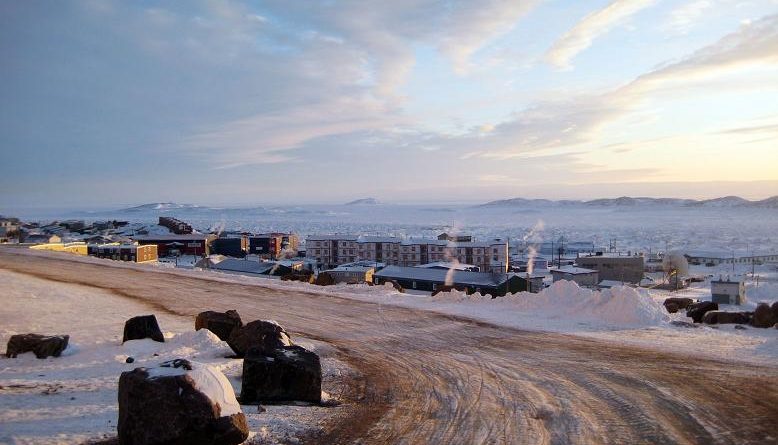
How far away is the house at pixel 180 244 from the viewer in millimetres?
75875

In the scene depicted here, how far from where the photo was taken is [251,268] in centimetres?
5050

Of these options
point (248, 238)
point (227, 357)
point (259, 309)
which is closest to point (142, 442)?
point (227, 357)

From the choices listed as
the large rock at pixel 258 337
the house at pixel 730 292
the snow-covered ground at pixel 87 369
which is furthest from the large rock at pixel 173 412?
the house at pixel 730 292

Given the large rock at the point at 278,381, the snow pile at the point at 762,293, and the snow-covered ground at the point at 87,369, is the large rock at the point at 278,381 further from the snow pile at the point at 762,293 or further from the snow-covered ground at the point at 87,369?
the snow pile at the point at 762,293

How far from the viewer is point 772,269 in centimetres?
7281

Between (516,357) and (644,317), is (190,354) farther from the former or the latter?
(644,317)

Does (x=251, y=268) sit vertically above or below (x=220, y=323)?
below

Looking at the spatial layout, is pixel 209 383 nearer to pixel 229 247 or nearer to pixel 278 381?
pixel 278 381

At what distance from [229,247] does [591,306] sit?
7134cm

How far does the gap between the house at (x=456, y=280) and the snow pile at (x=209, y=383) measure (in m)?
33.5

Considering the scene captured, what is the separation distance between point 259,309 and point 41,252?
91.3 ft

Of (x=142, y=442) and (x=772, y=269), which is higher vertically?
(x=142, y=442)

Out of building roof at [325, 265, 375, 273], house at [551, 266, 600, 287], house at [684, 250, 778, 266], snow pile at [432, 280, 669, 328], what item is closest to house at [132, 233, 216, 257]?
building roof at [325, 265, 375, 273]

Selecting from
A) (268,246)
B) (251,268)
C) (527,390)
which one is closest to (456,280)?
(251,268)
